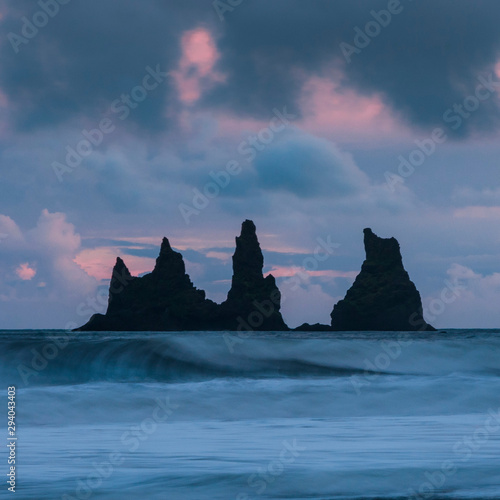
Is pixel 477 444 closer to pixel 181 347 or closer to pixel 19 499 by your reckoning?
pixel 19 499

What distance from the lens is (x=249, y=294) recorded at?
120375 mm

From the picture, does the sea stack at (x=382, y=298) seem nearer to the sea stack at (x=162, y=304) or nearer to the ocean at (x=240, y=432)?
the sea stack at (x=162, y=304)

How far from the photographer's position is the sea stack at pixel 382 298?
391 ft

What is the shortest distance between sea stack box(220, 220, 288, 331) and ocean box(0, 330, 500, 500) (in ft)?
290

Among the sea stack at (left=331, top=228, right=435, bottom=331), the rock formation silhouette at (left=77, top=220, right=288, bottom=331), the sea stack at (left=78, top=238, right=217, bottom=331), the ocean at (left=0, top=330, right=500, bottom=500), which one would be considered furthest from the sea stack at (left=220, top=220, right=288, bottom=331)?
the ocean at (left=0, top=330, right=500, bottom=500)

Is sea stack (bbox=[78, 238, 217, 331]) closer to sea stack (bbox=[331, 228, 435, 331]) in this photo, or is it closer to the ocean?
sea stack (bbox=[331, 228, 435, 331])

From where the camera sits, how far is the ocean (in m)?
8.35

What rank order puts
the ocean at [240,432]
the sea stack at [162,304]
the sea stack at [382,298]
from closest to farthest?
the ocean at [240,432] → the sea stack at [382,298] → the sea stack at [162,304]

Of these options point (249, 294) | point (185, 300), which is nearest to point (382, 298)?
point (249, 294)

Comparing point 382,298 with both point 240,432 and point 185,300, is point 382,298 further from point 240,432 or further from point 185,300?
point 240,432

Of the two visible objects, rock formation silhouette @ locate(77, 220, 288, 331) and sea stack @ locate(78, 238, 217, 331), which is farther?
sea stack @ locate(78, 238, 217, 331)

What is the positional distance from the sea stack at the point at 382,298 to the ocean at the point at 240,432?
3524 inches

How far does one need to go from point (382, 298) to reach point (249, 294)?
21159mm

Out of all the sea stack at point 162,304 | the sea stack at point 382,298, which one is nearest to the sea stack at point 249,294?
the sea stack at point 162,304
